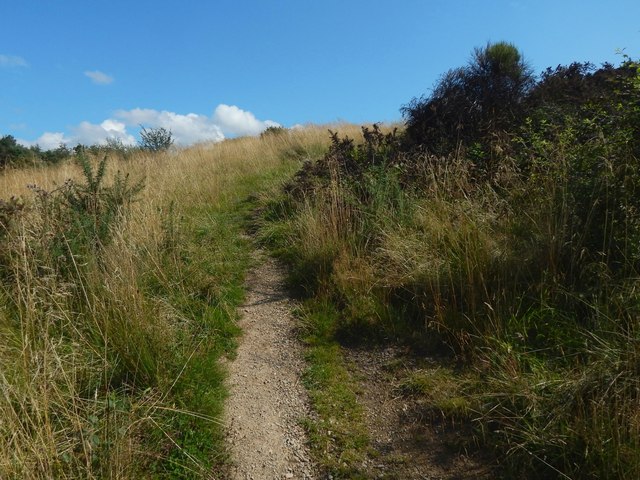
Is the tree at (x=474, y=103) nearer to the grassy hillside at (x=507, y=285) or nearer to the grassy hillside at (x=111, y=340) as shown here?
the grassy hillside at (x=507, y=285)

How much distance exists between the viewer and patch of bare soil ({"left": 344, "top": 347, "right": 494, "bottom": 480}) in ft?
8.55

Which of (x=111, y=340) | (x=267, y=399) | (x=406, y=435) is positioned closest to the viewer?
(x=406, y=435)

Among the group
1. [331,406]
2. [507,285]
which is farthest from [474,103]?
[331,406]

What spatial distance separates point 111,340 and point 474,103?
6542 millimetres

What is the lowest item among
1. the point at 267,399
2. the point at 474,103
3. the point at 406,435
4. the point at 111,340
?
the point at 406,435

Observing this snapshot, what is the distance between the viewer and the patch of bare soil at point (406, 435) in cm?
261

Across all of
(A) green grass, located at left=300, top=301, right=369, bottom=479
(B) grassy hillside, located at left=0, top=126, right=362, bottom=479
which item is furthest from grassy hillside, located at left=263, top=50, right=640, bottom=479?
(B) grassy hillside, located at left=0, top=126, right=362, bottom=479

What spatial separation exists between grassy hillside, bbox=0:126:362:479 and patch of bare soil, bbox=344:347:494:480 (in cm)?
103

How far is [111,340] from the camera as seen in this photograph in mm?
3230

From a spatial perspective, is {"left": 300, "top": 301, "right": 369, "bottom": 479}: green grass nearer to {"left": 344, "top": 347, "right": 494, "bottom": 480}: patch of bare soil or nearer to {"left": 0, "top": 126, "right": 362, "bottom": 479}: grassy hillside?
{"left": 344, "top": 347, "right": 494, "bottom": 480}: patch of bare soil

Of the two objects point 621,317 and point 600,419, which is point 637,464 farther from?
point 621,317

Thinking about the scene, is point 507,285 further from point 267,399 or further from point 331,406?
point 267,399

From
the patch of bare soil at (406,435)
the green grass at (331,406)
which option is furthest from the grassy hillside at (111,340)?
the patch of bare soil at (406,435)

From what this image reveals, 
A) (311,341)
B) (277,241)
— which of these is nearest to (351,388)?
(311,341)
